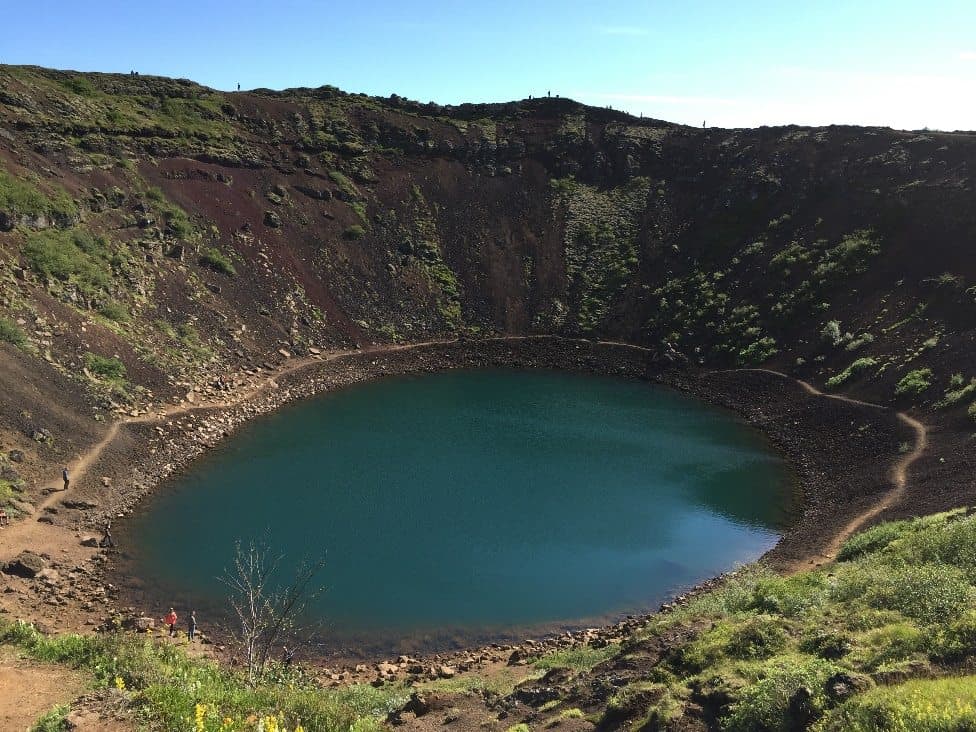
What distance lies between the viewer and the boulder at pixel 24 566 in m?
27.8

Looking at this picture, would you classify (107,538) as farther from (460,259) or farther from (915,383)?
(460,259)

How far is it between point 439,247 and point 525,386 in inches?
886

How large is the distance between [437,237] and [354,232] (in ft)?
31.0

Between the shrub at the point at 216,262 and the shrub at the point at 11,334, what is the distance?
20.2m

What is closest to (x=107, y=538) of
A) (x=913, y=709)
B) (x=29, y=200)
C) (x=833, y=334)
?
(x=29, y=200)

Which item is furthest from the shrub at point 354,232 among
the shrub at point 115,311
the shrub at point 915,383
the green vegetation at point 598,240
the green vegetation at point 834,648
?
the green vegetation at point 834,648

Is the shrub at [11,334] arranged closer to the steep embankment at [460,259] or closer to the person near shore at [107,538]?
the steep embankment at [460,259]

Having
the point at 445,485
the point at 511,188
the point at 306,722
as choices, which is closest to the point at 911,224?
the point at 511,188

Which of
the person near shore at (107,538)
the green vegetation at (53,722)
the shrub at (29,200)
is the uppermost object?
the shrub at (29,200)

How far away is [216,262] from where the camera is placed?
58875 millimetres

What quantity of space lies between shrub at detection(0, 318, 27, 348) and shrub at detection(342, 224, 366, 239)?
3555cm

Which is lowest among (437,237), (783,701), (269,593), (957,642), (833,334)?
(269,593)

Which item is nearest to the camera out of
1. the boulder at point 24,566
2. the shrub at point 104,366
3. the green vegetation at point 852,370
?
the boulder at point 24,566

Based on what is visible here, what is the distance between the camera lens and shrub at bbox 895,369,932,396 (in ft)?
141
